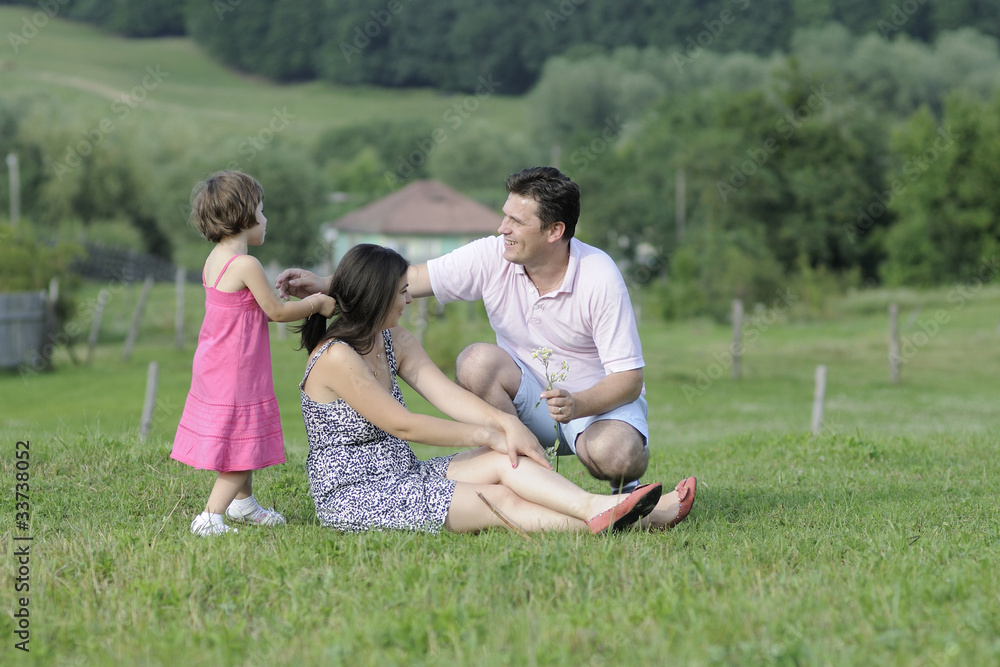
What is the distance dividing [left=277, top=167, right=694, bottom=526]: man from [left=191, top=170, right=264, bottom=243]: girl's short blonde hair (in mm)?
395

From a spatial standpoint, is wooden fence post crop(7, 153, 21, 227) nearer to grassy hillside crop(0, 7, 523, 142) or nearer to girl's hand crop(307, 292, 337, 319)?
grassy hillside crop(0, 7, 523, 142)

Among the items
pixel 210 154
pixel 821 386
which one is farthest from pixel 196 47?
pixel 821 386

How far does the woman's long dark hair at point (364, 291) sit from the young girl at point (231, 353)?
0.39ft

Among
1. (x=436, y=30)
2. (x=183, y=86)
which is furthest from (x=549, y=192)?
(x=183, y=86)

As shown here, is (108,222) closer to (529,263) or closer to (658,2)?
(529,263)

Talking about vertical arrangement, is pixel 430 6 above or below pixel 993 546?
above

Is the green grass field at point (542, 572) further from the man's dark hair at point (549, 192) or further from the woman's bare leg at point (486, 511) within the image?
the man's dark hair at point (549, 192)

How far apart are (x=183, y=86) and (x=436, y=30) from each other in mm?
27262

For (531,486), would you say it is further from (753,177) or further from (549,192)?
(753,177)

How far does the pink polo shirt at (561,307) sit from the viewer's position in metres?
4.86

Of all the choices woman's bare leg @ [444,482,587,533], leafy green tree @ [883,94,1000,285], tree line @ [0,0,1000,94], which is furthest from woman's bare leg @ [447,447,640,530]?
tree line @ [0,0,1000,94]

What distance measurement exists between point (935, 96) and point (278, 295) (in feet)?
209

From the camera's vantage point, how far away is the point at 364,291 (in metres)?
4.28

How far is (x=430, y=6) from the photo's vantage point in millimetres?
105688
